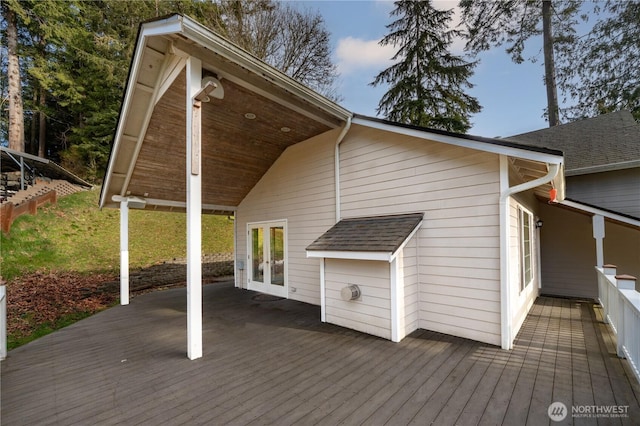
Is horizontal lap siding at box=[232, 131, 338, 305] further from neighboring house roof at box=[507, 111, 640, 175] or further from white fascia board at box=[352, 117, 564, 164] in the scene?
neighboring house roof at box=[507, 111, 640, 175]

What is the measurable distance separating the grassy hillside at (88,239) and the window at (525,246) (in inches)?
443

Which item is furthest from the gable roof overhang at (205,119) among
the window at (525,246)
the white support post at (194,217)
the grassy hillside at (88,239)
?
the grassy hillside at (88,239)

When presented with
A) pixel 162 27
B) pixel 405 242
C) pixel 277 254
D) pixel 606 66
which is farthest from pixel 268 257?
pixel 606 66

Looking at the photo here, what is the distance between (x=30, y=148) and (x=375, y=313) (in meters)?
24.5

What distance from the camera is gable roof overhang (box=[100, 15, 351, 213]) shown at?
3273mm

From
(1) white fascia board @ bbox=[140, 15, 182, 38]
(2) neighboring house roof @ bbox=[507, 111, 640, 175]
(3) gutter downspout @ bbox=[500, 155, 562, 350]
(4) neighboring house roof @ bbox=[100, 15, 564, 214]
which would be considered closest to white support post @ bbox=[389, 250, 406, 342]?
(3) gutter downspout @ bbox=[500, 155, 562, 350]

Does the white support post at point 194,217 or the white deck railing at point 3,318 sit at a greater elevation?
the white support post at point 194,217

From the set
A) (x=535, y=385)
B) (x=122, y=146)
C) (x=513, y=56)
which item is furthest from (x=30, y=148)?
(x=513, y=56)

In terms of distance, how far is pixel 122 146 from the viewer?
17.0ft

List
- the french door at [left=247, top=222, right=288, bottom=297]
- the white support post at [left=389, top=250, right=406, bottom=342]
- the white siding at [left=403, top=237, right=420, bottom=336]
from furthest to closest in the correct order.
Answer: the french door at [left=247, top=222, right=288, bottom=297]
the white siding at [left=403, top=237, right=420, bottom=336]
the white support post at [left=389, top=250, right=406, bottom=342]

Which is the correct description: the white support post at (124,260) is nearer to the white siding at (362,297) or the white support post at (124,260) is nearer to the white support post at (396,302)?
the white siding at (362,297)

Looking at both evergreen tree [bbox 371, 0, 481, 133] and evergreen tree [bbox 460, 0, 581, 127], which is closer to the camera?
evergreen tree [bbox 460, 0, 581, 127]

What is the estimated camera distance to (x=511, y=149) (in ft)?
10.6

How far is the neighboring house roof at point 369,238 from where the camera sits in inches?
147
